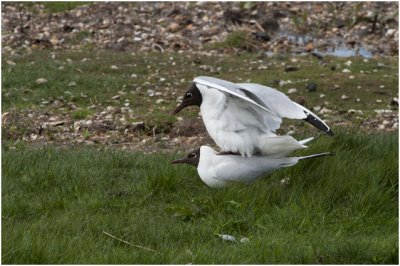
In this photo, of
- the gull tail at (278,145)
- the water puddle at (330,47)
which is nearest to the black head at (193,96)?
the gull tail at (278,145)

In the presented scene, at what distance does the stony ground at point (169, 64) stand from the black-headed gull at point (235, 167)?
204cm

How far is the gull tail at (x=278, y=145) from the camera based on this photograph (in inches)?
Result: 249

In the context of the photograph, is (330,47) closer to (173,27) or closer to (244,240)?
(173,27)

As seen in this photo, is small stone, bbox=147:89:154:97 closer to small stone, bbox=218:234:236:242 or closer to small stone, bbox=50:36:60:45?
small stone, bbox=50:36:60:45

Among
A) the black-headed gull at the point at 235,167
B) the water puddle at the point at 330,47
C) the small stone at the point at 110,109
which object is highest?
the black-headed gull at the point at 235,167

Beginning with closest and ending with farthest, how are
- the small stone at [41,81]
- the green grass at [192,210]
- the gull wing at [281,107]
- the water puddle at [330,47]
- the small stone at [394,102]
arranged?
the green grass at [192,210] < the gull wing at [281,107] < the small stone at [394,102] < the small stone at [41,81] < the water puddle at [330,47]

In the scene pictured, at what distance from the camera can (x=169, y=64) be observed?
1277 centimetres

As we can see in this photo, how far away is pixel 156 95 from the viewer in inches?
437

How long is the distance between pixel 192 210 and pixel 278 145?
0.90 m

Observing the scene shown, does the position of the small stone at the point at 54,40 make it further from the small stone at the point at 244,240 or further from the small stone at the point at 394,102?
the small stone at the point at 244,240

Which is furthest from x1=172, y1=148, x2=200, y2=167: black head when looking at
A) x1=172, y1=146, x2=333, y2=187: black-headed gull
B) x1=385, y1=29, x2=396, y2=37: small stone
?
x1=385, y1=29, x2=396, y2=37: small stone

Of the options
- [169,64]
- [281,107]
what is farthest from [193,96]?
[169,64]

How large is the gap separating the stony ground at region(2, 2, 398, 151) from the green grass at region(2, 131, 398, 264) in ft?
5.31

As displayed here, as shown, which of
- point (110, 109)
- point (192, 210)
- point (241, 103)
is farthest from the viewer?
point (110, 109)
